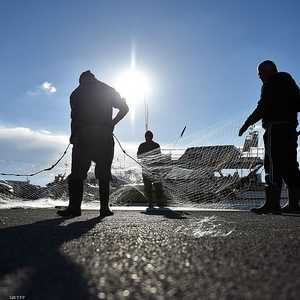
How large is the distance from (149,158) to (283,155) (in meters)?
4.76

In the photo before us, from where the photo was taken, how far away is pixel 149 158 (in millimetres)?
9539

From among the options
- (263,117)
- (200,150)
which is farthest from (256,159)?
(263,117)

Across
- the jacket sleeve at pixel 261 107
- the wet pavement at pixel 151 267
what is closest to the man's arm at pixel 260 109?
the jacket sleeve at pixel 261 107

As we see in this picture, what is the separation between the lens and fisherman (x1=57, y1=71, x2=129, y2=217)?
204 inches

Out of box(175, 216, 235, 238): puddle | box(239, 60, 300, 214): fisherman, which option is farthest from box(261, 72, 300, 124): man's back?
box(175, 216, 235, 238): puddle

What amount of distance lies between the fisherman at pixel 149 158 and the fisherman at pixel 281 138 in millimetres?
3972

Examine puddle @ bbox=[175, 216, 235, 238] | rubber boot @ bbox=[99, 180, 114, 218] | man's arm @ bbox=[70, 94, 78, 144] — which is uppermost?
man's arm @ bbox=[70, 94, 78, 144]

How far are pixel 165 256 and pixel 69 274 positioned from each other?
474 mm

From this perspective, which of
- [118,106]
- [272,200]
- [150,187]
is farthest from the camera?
[150,187]

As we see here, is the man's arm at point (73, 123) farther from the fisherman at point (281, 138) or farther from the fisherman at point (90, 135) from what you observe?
the fisherman at point (281, 138)

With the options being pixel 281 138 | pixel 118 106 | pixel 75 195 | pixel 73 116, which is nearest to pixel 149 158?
pixel 118 106

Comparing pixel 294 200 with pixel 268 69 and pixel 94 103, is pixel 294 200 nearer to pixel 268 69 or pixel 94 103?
pixel 268 69

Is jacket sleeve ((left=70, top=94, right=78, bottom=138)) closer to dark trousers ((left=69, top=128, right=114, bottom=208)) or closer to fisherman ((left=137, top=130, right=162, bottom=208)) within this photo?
dark trousers ((left=69, top=128, right=114, bottom=208))

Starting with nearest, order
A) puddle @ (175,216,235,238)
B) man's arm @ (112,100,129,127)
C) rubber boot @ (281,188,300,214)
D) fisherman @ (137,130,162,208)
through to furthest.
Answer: puddle @ (175,216,235,238), rubber boot @ (281,188,300,214), man's arm @ (112,100,129,127), fisherman @ (137,130,162,208)
